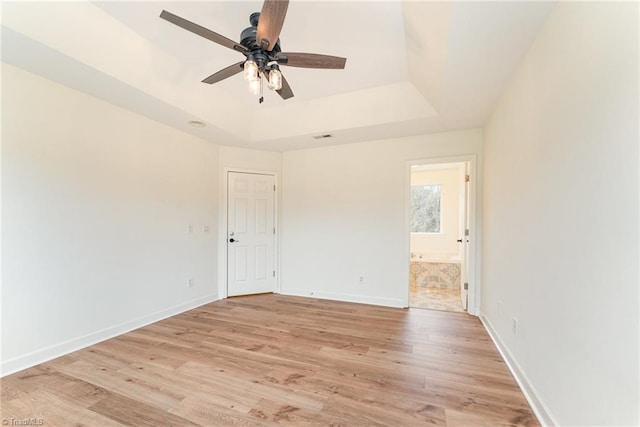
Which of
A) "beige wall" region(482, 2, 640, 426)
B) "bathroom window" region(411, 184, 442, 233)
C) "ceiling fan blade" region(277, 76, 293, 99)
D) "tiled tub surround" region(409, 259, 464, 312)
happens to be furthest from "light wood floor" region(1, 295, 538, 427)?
"bathroom window" region(411, 184, 442, 233)

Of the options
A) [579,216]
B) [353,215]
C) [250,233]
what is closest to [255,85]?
[579,216]

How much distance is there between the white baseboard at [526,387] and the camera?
159 centimetres

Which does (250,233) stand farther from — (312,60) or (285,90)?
(312,60)

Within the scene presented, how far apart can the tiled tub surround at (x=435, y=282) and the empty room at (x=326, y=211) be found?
604 millimetres

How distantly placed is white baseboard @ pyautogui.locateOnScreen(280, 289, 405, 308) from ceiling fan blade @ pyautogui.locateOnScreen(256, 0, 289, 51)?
347 cm

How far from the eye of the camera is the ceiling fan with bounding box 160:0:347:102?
1547 mm

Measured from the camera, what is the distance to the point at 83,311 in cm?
265

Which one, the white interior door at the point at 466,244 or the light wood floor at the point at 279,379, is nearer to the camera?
the light wood floor at the point at 279,379

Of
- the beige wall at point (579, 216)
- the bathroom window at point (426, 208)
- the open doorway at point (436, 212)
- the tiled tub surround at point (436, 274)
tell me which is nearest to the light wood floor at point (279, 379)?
the beige wall at point (579, 216)

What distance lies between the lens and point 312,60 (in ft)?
6.43

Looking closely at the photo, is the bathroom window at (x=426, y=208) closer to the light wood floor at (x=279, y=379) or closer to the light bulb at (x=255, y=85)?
the light wood floor at (x=279, y=379)

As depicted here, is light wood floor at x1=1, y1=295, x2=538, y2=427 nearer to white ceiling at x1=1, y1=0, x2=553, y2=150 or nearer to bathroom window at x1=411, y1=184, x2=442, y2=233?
white ceiling at x1=1, y1=0, x2=553, y2=150

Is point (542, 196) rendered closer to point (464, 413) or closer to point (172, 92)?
point (464, 413)

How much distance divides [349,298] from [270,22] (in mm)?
3644
